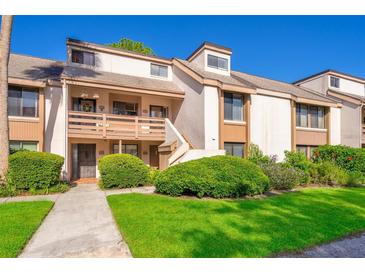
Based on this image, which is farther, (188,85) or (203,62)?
(203,62)

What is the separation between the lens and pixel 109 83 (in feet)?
48.9

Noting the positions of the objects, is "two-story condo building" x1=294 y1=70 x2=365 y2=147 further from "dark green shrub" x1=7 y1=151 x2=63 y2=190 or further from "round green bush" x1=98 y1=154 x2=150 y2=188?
"dark green shrub" x1=7 y1=151 x2=63 y2=190

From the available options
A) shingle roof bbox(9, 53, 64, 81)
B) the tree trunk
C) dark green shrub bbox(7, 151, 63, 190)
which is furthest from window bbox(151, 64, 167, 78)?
dark green shrub bbox(7, 151, 63, 190)

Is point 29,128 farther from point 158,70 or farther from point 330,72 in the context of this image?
point 330,72

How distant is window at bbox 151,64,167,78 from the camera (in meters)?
19.4

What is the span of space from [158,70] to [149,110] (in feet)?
12.2

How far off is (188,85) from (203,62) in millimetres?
2944

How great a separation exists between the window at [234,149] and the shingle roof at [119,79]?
524 cm

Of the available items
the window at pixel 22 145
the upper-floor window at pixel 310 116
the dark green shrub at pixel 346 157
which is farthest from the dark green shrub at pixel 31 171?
the upper-floor window at pixel 310 116

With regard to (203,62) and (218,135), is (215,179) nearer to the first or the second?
(218,135)

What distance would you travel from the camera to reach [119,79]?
54.5 ft

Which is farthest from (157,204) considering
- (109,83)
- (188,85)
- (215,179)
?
(188,85)

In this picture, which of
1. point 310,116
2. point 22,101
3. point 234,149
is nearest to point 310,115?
point 310,116

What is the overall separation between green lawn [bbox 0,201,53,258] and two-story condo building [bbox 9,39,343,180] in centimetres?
605
